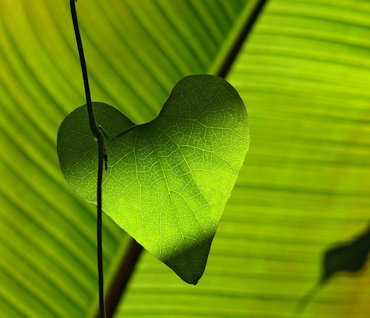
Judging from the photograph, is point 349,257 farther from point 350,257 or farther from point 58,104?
point 58,104

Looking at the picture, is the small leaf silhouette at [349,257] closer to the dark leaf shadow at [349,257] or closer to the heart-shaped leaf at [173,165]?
the dark leaf shadow at [349,257]

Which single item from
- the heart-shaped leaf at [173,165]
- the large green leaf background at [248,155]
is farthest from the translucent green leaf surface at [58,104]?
the heart-shaped leaf at [173,165]

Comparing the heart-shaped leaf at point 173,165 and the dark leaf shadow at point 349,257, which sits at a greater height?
the heart-shaped leaf at point 173,165

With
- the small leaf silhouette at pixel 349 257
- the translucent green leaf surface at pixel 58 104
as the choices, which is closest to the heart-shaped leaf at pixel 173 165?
the small leaf silhouette at pixel 349 257

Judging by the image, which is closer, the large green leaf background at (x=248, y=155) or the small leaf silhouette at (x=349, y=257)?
the small leaf silhouette at (x=349, y=257)

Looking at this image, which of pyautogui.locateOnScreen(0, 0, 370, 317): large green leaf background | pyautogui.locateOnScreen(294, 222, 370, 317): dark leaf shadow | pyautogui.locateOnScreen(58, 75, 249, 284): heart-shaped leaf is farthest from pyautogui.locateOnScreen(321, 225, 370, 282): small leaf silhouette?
pyautogui.locateOnScreen(0, 0, 370, 317): large green leaf background

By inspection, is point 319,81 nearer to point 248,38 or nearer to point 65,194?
point 248,38
